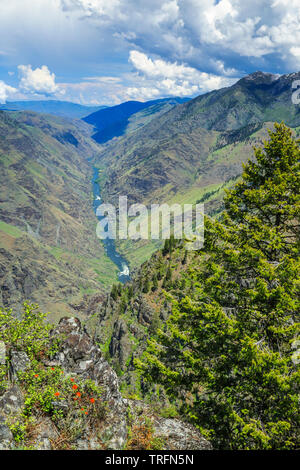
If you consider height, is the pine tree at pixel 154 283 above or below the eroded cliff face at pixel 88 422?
below

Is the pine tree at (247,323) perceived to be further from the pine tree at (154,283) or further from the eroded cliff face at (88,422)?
the pine tree at (154,283)


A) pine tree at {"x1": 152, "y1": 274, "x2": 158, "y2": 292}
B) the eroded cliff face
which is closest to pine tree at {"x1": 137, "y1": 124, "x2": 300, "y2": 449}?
the eroded cliff face

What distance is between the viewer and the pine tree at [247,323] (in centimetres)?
1284

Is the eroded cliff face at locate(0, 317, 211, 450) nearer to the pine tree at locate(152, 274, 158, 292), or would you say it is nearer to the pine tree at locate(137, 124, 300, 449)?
the pine tree at locate(137, 124, 300, 449)

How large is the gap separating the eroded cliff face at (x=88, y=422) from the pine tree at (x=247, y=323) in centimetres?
168

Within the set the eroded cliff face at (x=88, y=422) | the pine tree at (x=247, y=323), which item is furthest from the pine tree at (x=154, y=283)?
the eroded cliff face at (x=88, y=422)

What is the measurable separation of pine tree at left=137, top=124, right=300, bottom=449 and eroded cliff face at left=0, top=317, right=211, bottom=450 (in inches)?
66.2

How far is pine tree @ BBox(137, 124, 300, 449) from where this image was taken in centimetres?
1284

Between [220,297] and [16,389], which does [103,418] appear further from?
[220,297]

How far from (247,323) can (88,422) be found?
8.99 metres

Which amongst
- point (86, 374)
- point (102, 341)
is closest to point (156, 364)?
point (86, 374)

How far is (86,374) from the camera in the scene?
15570mm

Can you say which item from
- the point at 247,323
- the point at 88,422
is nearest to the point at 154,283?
the point at 247,323

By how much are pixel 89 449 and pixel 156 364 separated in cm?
588
